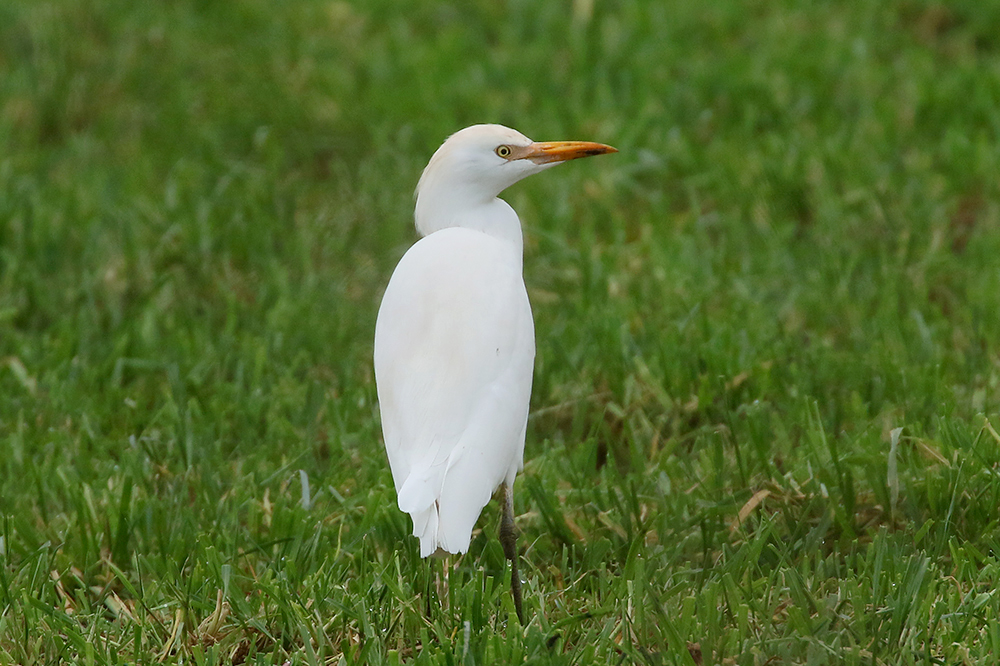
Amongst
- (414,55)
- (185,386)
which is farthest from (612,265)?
(414,55)

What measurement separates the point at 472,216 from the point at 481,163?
0.46ft

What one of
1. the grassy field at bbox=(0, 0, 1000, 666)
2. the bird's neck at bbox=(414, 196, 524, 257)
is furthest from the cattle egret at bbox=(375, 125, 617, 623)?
the grassy field at bbox=(0, 0, 1000, 666)

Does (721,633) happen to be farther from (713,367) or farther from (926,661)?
(713,367)

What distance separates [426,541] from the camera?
2.65 metres

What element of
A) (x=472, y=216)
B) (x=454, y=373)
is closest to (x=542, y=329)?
(x=472, y=216)

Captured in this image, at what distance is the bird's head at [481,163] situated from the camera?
10.5ft

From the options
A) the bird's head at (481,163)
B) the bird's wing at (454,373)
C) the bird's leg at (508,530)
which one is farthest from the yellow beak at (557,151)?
the bird's leg at (508,530)

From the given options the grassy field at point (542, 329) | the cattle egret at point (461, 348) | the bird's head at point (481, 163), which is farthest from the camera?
the bird's head at point (481, 163)

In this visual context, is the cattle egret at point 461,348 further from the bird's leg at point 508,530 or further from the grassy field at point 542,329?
the grassy field at point 542,329

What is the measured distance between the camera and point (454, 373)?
285 cm

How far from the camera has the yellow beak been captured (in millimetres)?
3223

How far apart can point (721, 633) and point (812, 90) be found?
377 centimetres

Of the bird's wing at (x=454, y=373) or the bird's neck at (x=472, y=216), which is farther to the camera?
the bird's neck at (x=472, y=216)

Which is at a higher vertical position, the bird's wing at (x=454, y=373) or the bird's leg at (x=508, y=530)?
the bird's wing at (x=454, y=373)
